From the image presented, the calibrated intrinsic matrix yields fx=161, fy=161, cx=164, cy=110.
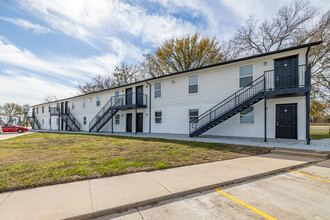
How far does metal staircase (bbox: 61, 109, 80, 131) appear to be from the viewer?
23.1m

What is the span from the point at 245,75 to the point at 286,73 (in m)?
2.19

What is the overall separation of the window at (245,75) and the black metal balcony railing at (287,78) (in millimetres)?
985

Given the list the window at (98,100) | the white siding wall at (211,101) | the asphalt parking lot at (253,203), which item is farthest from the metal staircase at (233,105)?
the window at (98,100)

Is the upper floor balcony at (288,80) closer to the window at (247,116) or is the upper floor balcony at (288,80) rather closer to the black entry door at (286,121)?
the black entry door at (286,121)

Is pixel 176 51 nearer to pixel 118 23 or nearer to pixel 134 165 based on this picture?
pixel 118 23

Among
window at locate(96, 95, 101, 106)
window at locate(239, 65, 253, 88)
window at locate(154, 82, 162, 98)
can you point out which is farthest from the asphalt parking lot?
window at locate(96, 95, 101, 106)

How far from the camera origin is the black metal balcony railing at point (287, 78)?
29.0 ft

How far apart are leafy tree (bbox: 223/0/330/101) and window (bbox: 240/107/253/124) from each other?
9.17m

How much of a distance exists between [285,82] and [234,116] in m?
3.46

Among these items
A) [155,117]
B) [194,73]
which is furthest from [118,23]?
[155,117]

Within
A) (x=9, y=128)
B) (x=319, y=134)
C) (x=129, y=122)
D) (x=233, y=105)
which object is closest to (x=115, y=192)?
(x=233, y=105)

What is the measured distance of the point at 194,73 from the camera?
13.0m

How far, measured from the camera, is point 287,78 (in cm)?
928

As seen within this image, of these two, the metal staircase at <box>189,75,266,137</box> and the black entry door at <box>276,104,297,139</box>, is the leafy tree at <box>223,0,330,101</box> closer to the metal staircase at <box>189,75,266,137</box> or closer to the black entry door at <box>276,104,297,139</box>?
the black entry door at <box>276,104,297,139</box>
